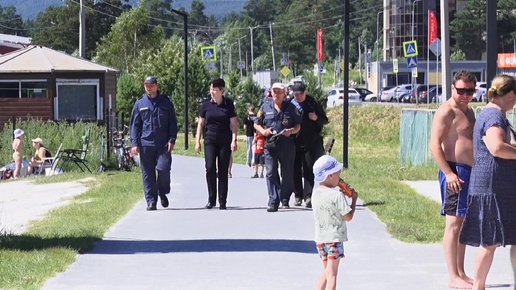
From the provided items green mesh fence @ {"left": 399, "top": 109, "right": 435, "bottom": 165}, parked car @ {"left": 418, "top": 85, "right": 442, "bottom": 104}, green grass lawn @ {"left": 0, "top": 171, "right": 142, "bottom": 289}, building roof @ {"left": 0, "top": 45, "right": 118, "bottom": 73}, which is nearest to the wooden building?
building roof @ {"left": 0, "top": 45, "right": 118, "bottom": 73}

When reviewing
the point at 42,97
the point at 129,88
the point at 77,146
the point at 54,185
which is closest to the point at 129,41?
the point at 129,88

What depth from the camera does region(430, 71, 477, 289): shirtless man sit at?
925 cm

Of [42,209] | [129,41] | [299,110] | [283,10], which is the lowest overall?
[42,209]

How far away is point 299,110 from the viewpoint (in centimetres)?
1521

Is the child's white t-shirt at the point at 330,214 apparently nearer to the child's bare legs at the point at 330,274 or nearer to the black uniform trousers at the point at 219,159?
the child's bare legs at the point at 330,274

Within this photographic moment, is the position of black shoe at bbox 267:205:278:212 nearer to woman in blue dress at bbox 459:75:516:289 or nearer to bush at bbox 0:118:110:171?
woman in blue dress at bbox 459:75:516:289

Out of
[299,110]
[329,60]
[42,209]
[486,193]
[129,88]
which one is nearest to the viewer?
[486,193]

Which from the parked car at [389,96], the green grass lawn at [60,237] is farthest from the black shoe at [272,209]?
the parked car at [389,96]

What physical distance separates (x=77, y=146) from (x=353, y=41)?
136685mm

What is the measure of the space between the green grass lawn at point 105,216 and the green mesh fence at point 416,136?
0.45 m

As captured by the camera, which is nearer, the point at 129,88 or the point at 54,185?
the point at 54,185

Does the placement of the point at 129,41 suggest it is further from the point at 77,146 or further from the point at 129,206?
the point at 129,206

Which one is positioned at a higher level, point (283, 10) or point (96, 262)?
point (283, 10)

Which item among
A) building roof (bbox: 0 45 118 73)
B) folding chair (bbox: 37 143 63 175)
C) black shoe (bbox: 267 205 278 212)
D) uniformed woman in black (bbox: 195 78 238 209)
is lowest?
black shoe (bbox: 267 205 278 212)
